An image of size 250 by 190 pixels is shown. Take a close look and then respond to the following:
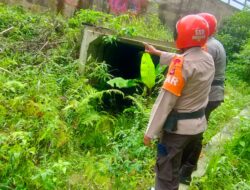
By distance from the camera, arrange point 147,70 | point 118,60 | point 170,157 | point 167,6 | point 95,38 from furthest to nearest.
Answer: point 167,6
point 118,60
point 95,38
point 147,70
point 170,157

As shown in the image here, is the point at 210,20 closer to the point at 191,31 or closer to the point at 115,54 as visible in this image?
the point at 191,31

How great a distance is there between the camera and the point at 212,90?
4.43 meters

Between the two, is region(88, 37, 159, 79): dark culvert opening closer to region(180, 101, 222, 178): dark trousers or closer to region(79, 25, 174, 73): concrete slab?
region(79, 25, 174, 73): concrete slab

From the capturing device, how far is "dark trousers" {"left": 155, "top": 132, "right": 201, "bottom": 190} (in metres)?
3.38

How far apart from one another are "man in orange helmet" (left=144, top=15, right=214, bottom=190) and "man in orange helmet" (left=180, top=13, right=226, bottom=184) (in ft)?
1.21

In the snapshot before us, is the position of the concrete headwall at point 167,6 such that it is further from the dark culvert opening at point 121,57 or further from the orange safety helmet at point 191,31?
the orange safety helmet at point 191,31

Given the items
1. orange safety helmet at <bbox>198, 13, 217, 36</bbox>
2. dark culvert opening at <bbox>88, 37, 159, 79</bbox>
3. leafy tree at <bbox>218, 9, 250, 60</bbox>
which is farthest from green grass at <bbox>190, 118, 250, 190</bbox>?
leafy tree at <bbox>218, 9, 250, 60</bbox>

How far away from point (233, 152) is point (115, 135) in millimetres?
1760

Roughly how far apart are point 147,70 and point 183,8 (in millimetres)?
8676

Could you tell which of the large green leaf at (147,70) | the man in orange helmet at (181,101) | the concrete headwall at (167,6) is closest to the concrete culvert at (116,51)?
the large green leaf at (147,70)

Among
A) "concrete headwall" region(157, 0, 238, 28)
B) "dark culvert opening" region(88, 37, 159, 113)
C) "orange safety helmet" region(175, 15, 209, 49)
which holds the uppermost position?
"orange safety helmet" region(175, 15, 209, 49)

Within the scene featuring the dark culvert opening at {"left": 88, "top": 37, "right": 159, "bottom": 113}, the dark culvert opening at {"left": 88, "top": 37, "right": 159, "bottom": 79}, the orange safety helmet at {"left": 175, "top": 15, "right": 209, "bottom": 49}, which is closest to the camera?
the orange safety helmet at {"left": 175, "top": 15, "right": 209, "bottom": 49}

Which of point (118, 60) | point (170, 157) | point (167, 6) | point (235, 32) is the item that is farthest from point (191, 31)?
point (235, 32)

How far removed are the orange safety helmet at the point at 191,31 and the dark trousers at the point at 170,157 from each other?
88cm
